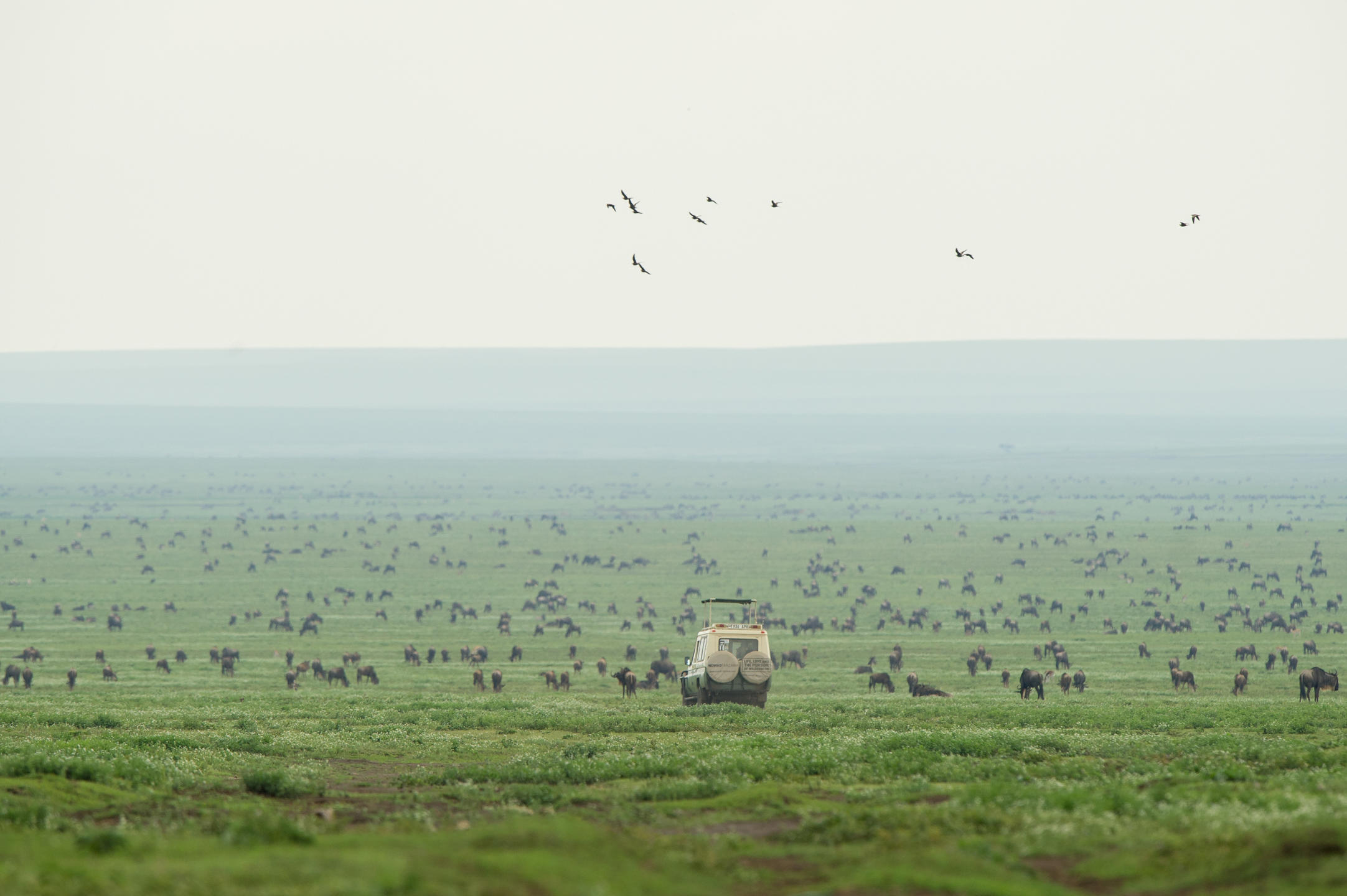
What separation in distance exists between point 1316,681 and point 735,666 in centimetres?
2007

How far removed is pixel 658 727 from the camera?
123 feet

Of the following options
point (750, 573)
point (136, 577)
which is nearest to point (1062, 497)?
point (750, 573)

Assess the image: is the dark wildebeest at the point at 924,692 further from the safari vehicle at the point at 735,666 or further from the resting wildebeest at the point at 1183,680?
the safari vehicle at the point at 735,666

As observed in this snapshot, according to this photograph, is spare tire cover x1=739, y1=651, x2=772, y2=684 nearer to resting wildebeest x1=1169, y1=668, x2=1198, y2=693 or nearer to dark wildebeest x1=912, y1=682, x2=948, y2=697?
dark wildebeest x1=912, y1=682, x2=948, y2=697

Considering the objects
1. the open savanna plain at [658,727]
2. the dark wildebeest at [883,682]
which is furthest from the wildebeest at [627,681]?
the dark wildebeest at [883,682]

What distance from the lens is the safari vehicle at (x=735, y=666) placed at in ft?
137

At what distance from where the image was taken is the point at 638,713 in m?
41.8

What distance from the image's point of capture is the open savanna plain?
51.9ft

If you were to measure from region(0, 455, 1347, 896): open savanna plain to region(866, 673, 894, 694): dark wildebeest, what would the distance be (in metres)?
2.15

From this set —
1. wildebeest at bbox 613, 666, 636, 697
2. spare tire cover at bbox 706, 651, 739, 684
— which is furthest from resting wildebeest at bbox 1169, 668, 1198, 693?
spare tire cover at bbox 706, 651, 739, 684

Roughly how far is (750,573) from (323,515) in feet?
227

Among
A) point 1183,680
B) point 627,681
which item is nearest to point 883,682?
point 627,681

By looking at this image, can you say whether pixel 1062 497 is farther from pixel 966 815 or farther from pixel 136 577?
pixel 966 815

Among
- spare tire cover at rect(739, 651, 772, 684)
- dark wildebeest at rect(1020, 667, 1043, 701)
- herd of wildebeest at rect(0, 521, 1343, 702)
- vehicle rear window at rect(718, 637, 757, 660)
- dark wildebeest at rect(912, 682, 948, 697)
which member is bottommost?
herd of wildebeest at rect(0, 521, 1343, 702)
